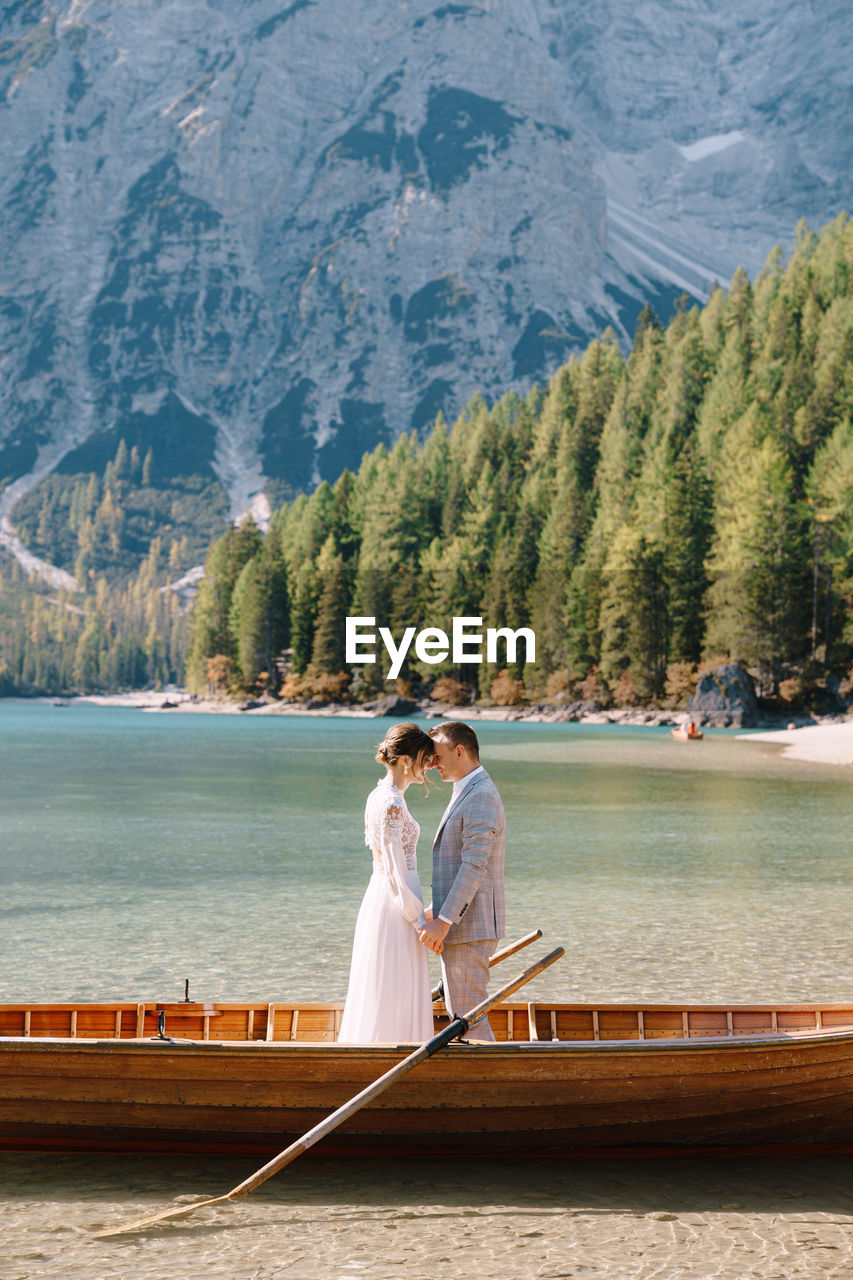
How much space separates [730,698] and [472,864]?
78578 millimetres

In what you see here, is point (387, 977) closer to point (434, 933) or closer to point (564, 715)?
point (434, 933)

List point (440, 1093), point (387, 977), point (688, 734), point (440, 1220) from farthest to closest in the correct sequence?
point (688, 734) → point (387, 977) → point (440, 1093) → point (440, 1220)

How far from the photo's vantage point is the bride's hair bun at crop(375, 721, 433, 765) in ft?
26.8

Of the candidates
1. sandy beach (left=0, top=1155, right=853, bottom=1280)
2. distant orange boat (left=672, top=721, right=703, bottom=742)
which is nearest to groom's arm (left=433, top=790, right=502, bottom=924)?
sandy beach (left=0, top=1155, right=853, bottom=1280)

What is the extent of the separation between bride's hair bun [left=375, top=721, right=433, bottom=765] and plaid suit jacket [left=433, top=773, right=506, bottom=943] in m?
0.55

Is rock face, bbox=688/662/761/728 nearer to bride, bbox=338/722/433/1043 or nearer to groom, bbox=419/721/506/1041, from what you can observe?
groom, bbox=419/721/506/1041

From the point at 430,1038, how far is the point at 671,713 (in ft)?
282

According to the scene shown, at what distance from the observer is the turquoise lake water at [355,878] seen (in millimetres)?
14922

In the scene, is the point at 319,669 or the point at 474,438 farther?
the point at 474,438

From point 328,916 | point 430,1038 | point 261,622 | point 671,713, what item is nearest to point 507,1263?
point 430,1038

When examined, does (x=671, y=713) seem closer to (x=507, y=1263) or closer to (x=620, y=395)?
(x=620, y=395)

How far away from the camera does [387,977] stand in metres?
8.77

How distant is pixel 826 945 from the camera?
16.5 meters

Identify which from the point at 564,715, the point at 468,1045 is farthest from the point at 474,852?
the point at 564,715
